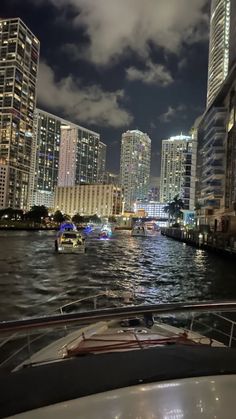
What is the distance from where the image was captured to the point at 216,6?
172250 millimetres

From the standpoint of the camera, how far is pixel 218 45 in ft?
540

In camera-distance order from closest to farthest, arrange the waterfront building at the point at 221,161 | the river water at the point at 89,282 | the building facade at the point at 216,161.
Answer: the river water at the point at 89,282 < the waterfront building at the point at 221,161 < the building facade at the point at 216,161

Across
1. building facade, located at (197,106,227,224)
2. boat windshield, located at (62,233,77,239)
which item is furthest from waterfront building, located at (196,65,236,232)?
boat windshield, located at (62,233,77,239)

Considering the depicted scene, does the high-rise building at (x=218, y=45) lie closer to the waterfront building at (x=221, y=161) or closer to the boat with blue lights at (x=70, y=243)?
the waterfront building at (x=221, y=161)

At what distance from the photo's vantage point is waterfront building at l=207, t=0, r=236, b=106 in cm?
15712

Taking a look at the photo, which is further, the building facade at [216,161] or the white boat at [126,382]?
the building facade at [216,161]

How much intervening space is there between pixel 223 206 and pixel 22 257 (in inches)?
2290

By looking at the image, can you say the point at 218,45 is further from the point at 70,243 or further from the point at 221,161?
the point at 70,243

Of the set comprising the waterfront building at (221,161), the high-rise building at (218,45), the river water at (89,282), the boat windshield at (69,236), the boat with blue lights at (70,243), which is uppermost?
the high-rise building at (218,45)

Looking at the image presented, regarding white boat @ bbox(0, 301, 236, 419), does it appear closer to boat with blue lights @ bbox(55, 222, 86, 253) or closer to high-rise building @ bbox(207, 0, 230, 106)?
boat with blue lights @ bbox(55, 222, 86, 253)

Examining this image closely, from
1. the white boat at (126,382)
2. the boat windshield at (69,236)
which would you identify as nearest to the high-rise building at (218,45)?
the boat windshield at (69,236)

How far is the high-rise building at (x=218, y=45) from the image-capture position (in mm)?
157125

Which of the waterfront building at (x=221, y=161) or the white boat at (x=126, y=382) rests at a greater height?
the waterfront building at (x=221, y=161)

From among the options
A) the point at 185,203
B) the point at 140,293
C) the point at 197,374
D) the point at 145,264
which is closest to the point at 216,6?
the point at 185,203
